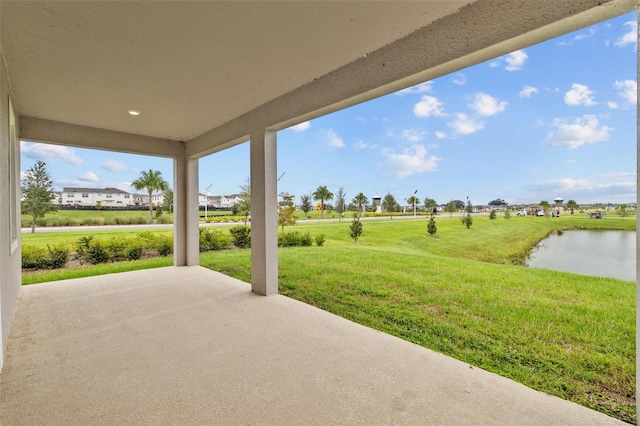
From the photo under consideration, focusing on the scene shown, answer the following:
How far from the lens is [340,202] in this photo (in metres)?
9.87

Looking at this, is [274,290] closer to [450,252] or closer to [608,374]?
[608,374]

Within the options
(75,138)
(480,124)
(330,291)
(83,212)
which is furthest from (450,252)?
(83,212)

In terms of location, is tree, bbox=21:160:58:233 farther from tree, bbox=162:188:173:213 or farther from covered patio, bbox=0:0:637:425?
covered patio, bbox=0:0:637:425

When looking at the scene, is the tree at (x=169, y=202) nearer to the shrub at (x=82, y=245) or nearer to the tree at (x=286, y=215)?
the shrub at (x=82, y=245)

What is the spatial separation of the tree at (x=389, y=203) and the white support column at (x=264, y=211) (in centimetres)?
571

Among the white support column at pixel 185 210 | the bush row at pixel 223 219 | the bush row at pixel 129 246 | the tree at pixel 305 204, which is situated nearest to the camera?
the white support column at pixel 185 210

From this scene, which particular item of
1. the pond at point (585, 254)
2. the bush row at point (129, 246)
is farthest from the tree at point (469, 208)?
the bush row at point (129, 246)

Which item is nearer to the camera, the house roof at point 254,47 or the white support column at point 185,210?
the house roof at point 254,47

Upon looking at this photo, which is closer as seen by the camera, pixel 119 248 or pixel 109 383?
pixel 109 383

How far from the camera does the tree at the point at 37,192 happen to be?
695 centimetres

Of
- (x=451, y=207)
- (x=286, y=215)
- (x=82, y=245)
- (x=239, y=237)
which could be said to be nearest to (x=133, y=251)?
(x=82, y=245)

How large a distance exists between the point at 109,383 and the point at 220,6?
9.07 ft

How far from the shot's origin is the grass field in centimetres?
216

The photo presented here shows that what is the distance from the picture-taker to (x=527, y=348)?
100 inches
